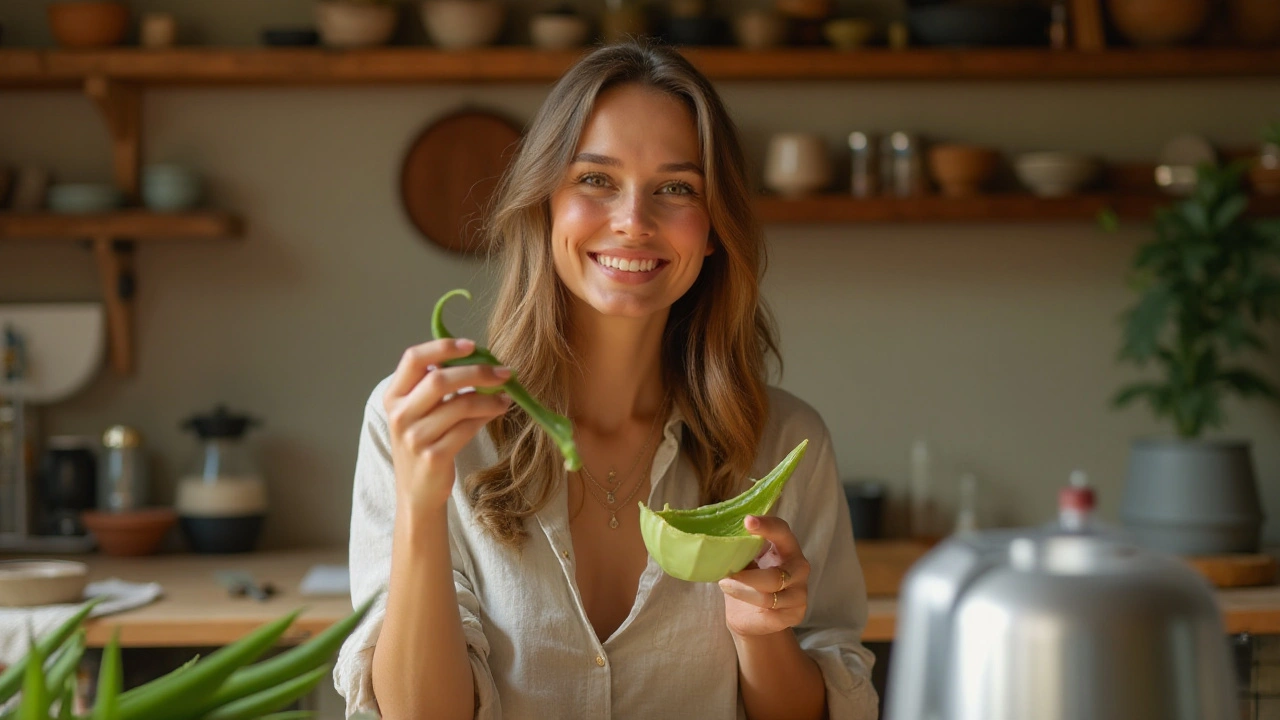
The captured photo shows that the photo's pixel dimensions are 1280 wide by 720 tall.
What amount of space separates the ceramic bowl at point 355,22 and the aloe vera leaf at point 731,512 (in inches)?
79.2

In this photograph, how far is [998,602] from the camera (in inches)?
26.5

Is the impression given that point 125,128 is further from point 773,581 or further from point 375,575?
point 773,581

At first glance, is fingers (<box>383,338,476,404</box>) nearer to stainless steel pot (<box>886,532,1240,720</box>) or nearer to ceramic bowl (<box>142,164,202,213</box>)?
stainless steel pot (<box>886,532,1240,720</box>)

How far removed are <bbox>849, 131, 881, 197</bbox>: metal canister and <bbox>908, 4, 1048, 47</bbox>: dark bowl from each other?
0.91 ft

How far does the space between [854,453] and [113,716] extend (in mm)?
2715

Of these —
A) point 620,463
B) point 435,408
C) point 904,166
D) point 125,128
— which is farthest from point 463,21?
point 435,408

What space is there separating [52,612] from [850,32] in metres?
2.09

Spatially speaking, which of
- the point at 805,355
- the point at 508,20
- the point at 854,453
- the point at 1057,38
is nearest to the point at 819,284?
the point at 805,355

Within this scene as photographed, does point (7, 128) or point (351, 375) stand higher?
point (7, 128)

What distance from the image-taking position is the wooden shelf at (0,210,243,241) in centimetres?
294

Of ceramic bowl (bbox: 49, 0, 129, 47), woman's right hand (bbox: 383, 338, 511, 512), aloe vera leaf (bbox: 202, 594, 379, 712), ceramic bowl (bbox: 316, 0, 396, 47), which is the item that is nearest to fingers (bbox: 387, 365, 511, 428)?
woman's right hand (bbox: 383, 338, 511, 512)

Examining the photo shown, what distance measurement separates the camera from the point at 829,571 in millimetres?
1688

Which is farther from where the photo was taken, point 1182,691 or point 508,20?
point 508,20

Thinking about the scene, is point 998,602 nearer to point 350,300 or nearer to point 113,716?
point 113,716
